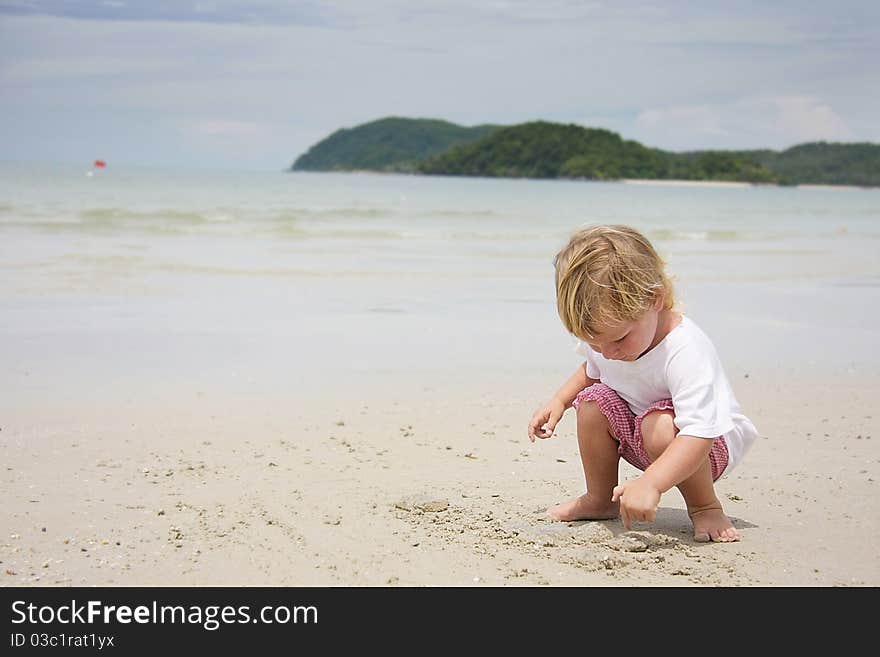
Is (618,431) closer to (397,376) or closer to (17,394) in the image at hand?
(397,376)

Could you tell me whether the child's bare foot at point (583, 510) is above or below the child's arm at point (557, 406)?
below

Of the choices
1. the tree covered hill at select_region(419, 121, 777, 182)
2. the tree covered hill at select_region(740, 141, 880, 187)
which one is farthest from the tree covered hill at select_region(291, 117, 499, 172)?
the tree covered hill at select_region(740, 141, 880, 187)

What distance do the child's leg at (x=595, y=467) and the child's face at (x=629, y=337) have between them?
28 centimetres

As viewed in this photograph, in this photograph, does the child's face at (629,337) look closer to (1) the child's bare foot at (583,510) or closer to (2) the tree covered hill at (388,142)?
(1) the child's bare foot at (583,510)

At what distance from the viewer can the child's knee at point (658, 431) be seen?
9.33 ft

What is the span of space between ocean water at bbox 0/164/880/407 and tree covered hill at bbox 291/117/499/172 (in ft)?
355

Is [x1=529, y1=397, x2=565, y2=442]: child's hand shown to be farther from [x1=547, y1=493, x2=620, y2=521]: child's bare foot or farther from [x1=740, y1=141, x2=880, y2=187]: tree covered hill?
[x1=740, y1=141, x2=880, y2=187]: tree covered hill

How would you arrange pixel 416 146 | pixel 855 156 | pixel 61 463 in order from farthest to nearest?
1. pixel 416 146
2. pixel 855 156
3. pixel 61 463

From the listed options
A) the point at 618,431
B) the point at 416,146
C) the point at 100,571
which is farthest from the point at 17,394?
the point at 416,146

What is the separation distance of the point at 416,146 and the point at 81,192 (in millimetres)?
109841

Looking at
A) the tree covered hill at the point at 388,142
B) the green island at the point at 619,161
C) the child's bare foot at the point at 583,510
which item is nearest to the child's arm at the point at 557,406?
the child's bare foot at the point at 583,510

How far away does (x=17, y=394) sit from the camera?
4.85 m

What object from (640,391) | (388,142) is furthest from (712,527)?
(388,142)

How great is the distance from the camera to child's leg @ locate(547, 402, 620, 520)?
3.09m
